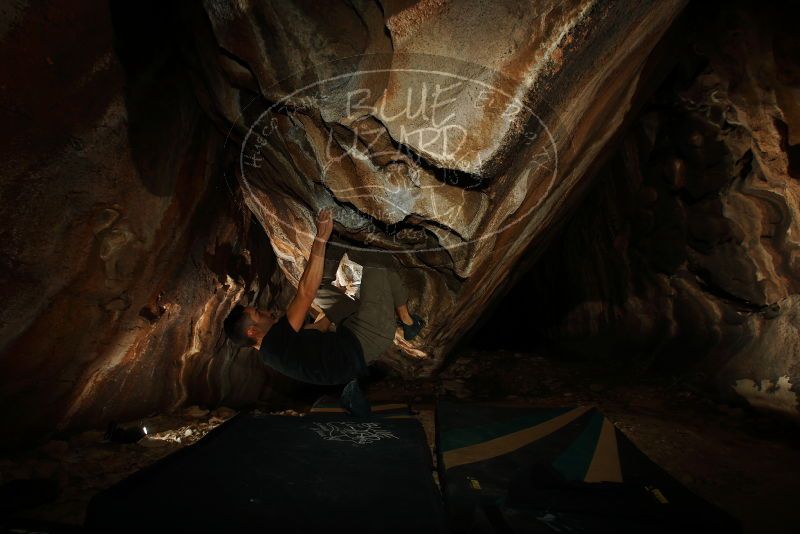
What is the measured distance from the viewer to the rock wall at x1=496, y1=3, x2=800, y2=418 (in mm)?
3473

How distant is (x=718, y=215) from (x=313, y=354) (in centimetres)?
432

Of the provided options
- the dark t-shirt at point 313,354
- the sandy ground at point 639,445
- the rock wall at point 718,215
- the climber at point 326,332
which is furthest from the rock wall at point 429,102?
the sandy ground at point 639,445

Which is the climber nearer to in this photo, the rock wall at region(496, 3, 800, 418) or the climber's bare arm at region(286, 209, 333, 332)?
the climber's bare arm at region(286, 209, 333, 332)

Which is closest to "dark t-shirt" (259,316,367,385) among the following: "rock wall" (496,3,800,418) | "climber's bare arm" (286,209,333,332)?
"climber's bare arm" (286,209,333,332)

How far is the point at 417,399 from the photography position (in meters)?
4.96

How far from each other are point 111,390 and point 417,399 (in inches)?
126

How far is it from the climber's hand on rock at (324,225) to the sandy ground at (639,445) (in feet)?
5.85

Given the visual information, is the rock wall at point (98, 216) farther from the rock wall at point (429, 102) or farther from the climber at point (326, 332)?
the climber at point (326, 332)

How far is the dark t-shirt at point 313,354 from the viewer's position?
2.96 metres

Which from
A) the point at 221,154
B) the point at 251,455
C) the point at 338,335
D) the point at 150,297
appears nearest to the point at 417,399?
the point at 338,335

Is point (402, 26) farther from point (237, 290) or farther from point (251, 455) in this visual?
point (237, 290)

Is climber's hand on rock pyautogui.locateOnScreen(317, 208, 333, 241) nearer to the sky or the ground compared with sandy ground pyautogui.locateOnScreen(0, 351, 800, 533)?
nearer to the sky

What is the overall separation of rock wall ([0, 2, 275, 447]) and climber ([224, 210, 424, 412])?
2.35 ft

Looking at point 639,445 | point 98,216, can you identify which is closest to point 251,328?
point 98,216
